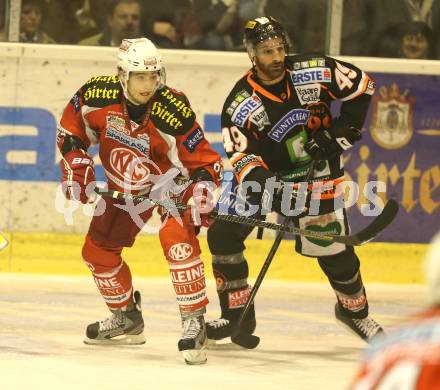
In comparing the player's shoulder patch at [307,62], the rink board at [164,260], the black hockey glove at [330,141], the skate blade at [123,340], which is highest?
the player's shoulder patch at [307,62]

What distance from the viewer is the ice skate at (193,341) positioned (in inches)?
188

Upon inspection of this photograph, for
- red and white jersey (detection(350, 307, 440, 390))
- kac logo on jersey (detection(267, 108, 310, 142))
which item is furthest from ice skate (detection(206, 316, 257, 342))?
red and white jersey (detection(350, 307, 440, 390))

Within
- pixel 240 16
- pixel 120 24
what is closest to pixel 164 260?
pixel 120 24

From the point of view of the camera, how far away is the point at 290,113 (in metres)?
5.19

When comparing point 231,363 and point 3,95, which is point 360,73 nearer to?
point 231,363

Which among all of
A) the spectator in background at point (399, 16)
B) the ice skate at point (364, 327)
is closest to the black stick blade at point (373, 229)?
the ice skate at point (364, 327)

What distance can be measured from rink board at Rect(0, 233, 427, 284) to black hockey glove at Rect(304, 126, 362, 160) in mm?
1970

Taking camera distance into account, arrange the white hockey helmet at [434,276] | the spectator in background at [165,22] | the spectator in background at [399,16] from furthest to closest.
A: the spectator in background at [399,16], the spectator in background at [165,22], the white hockey helmet at [434,276]

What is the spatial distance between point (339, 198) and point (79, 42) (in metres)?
2.42

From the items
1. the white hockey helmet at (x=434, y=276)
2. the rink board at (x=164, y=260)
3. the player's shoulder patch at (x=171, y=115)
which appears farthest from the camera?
the rink board at (x=164, y=260)

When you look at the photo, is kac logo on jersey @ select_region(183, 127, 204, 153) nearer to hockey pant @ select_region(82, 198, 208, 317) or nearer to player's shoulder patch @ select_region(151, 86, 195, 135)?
player's shoulder patch @ select_region(151, 86, 195, 135)

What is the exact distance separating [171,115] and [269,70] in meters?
0.50

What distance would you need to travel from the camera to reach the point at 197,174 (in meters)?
4.84

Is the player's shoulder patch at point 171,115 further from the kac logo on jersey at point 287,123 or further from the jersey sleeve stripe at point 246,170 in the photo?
the kac logo on jersey at point 287,123
